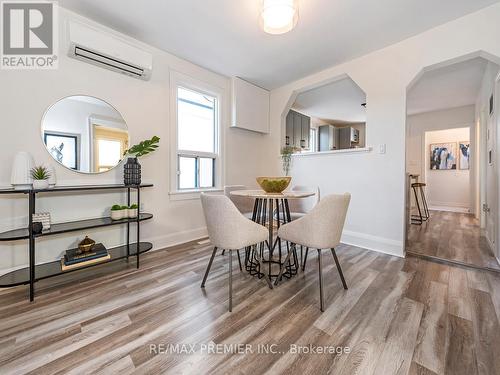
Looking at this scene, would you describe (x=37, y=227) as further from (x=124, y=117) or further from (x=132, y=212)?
(x=124, y=117)

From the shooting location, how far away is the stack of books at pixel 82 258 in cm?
187

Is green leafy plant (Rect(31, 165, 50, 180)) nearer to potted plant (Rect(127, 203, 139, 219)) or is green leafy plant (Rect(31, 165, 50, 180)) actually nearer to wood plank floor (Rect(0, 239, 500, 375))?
potted plant (Rect(127, 203, 139, 219))

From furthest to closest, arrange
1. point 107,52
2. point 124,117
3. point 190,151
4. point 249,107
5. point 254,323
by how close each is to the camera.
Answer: point 249,107 < point 190,151 < point 124,117 < point 107,52 < point 254,323

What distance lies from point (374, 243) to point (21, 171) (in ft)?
12.0

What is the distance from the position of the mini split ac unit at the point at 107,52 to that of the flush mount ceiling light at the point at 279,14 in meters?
1.46

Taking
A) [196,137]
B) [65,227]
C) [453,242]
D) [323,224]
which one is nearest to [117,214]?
[65,227]

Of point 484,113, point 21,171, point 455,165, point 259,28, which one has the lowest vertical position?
point 21,171

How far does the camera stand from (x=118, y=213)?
2217mm

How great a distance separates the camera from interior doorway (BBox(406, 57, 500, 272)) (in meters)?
2.64

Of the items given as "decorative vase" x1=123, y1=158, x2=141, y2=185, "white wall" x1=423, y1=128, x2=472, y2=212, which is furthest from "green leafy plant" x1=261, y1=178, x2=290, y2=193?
"white wall" x1=423, y1=128, x2=472, y2=212

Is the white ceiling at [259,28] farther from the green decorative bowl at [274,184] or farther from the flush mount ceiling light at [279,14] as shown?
the green decorative bowl at [274,184]

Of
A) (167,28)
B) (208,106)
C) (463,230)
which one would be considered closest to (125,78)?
(167,28)

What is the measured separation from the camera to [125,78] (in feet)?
8.08

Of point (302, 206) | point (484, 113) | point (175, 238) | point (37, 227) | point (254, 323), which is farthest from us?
point (484, 113)
